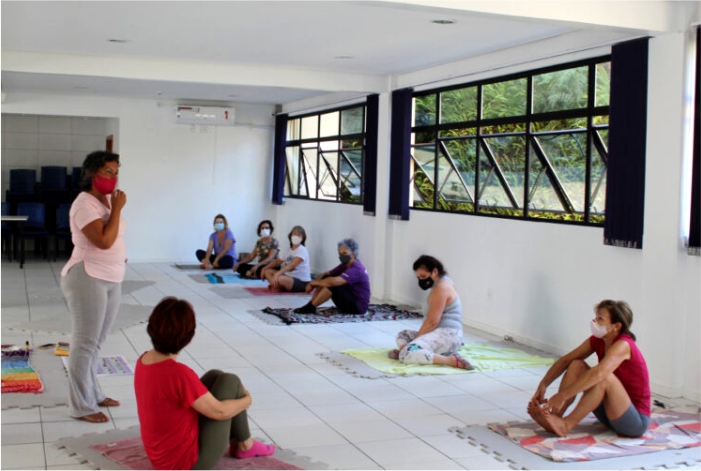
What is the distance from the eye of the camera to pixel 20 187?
47.5ft

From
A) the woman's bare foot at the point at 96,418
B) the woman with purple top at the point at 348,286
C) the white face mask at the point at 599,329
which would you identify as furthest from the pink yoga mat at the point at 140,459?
the woman with purple top at the point at 348,286

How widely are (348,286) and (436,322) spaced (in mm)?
2306

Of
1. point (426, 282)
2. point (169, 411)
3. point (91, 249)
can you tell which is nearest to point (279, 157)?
point (426, 282)

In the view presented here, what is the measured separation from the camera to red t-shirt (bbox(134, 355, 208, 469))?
361 cm

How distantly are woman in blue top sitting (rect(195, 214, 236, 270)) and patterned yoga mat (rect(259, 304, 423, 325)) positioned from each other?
4240 mm

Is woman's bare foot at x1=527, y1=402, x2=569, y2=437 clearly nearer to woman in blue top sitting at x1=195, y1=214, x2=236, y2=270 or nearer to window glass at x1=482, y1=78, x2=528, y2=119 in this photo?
window glass at x1=482, y1=78, x2=528, y2=119

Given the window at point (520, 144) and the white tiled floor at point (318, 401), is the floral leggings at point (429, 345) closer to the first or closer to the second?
the white tiled floor at point (318, 401)

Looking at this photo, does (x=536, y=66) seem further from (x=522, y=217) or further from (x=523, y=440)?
(x=523, y=440)

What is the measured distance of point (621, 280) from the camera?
6.47 meters

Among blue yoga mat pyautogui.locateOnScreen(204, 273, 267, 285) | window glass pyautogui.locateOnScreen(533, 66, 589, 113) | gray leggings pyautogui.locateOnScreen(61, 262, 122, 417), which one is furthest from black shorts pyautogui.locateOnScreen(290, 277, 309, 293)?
gray leggings pyautogui.locateOnScreen(61, 262, 122, 417)

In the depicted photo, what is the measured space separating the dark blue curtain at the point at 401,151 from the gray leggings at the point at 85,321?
5.44m

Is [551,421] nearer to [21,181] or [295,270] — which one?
[295,270]

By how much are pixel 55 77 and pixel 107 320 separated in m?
7.51

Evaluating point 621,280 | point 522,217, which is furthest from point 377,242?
point 621,280
